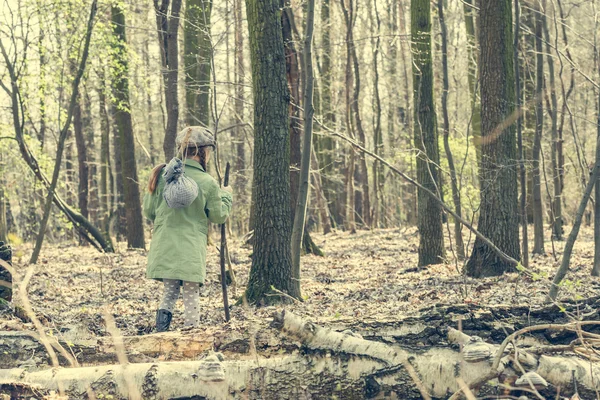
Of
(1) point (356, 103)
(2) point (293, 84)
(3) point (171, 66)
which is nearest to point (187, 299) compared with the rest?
(2) point (293, 84)

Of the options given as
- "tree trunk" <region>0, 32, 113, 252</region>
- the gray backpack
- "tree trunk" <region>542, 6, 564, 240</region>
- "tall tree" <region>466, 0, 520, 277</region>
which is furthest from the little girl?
"tree trunk" <region>542, 6, 564, 240</region>

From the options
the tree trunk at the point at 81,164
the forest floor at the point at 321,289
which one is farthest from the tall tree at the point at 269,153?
the tree trunk at the point at 81,164

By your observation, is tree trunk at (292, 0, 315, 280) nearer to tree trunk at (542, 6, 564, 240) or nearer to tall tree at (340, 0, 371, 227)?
tree trunk at (542, 6, 564, 240)

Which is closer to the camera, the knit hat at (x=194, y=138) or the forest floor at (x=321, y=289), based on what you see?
the knit hat at (x=194, y=138)

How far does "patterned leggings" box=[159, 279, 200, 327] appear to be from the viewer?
610cm

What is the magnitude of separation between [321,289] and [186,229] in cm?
428

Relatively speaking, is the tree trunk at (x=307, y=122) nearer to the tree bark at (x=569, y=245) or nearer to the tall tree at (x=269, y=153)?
the tall tree at (x=269, y=153)

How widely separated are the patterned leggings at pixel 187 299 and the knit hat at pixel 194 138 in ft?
3.88

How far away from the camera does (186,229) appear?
6.06m

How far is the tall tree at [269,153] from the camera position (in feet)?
26.4

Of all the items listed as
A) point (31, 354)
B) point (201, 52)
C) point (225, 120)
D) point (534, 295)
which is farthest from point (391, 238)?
point (225, 120)

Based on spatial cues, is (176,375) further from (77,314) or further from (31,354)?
(77,314)

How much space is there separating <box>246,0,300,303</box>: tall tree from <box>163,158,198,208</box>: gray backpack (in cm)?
217

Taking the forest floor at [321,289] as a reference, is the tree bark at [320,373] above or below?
above
